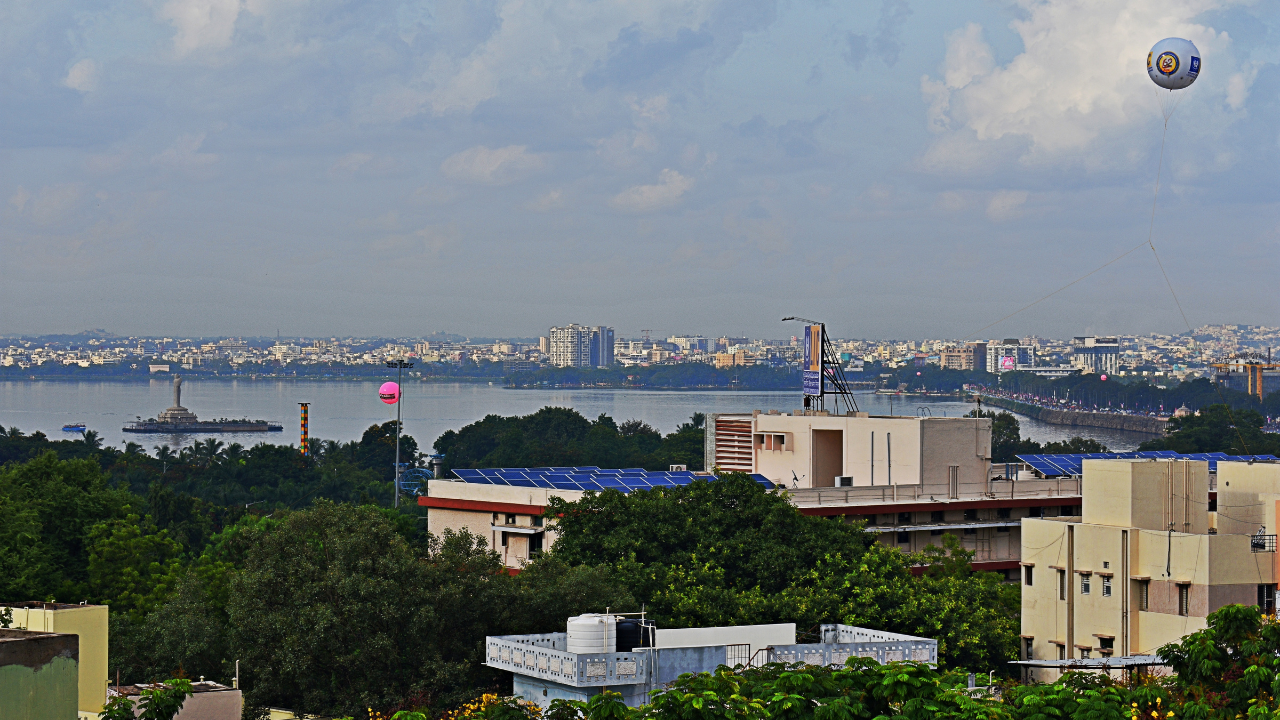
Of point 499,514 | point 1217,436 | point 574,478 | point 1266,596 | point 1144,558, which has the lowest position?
point 1217,436

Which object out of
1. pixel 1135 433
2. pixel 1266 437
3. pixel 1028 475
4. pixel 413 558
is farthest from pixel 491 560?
pixel 1135 433

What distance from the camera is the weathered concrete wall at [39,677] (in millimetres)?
9070

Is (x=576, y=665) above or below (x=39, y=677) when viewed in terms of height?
below

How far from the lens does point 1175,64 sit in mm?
30188

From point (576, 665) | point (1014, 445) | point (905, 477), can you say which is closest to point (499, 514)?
point (905, 477)

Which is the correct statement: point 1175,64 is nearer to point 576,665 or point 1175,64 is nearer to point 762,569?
point 762,569

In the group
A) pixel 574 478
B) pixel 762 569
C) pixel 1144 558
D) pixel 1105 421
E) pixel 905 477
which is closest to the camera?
pixel 1144 558

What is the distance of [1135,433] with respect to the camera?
6934 inches

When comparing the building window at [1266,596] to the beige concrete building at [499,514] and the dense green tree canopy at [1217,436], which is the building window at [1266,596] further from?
the dense green tree canopy at [1217,436]

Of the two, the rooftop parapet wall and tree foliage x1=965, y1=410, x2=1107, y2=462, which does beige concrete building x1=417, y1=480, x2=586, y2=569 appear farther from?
tree foliage x1=965, y1=410, x2=1107, y2=462

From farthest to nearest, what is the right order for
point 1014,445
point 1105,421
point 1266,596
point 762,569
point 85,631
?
point 1105,421 → point 1014,445 → point 762,569 → point 1266,596 → point 85,631

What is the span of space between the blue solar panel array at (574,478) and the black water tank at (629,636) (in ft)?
46.2

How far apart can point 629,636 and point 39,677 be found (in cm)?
825

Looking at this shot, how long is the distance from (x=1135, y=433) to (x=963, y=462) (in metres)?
148
